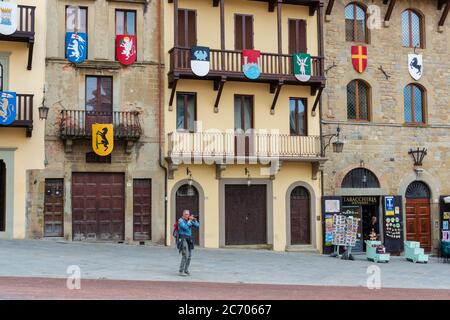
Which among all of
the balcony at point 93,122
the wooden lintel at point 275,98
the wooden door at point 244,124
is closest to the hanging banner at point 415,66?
the wooden lintel at point 275,98

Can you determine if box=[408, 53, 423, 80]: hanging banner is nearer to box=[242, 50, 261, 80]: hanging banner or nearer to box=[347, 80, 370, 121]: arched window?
box=[347, 80, 370, 121]: arched window

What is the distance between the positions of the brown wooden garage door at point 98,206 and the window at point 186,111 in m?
3.11

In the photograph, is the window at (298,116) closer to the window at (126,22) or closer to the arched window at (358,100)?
the arched window at (358,100)

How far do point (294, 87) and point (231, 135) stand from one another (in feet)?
11.3

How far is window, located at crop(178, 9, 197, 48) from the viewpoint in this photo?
939 inches

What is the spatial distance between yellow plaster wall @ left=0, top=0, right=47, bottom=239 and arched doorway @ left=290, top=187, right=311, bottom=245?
391 inches

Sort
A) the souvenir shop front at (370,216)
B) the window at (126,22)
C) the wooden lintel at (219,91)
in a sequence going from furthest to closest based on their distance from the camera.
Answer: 1. the souvenir shop front at (370,216)
2. the window at (126,22)
3. the wooden lintel at (219,91)

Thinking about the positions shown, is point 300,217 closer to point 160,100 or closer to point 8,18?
point 160,100

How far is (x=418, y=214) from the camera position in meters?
26.6

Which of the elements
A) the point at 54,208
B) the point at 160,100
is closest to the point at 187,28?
the point at 160,100

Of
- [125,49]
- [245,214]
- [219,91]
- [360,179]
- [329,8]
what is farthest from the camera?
[360,179]

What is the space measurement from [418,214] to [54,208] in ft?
49.2

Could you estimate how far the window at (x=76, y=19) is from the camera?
2286 cm

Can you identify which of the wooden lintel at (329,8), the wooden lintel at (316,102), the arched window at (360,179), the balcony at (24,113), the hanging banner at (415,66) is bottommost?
the arched window at (360,179)
